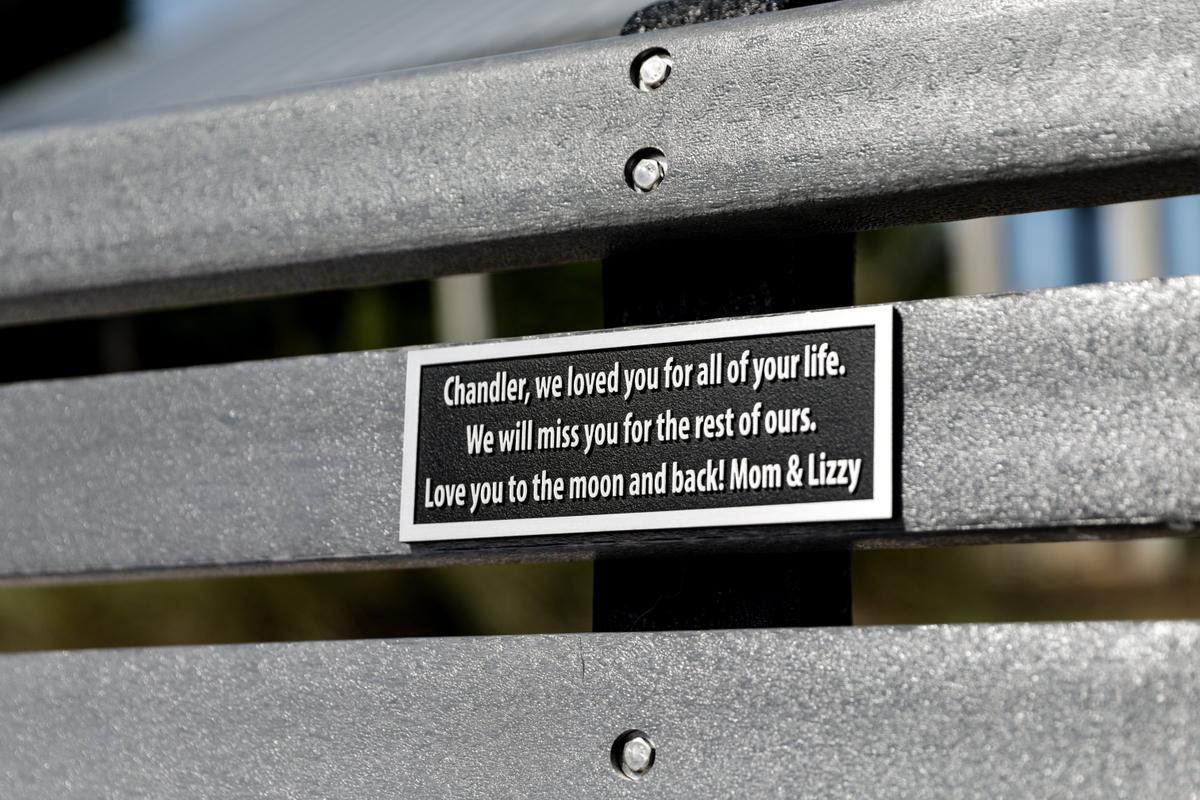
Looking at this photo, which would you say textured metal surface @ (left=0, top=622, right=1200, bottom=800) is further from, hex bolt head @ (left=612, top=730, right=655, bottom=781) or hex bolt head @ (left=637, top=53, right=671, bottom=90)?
hex bolt head @ (left=637, top=53, right=671, bottom=90)

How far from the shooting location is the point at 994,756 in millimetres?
1332

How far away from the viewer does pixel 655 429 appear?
1527 mm

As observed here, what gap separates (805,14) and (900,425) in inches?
17.8

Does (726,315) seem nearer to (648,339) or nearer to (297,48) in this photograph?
(648,339)

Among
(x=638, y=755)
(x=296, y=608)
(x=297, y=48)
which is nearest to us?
(x=638, y=755)

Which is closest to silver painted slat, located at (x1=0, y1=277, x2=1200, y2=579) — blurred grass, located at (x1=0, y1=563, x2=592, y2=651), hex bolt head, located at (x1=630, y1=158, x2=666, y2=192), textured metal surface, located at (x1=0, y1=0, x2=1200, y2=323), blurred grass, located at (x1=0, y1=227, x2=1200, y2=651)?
textured metal surface, located at (x1=0, y1=0, x2=1200, y2=323)

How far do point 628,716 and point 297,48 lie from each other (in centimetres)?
999

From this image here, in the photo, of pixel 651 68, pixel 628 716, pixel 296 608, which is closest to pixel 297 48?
pixel 296 608

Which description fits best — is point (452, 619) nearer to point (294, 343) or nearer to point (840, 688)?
point (294, 343)

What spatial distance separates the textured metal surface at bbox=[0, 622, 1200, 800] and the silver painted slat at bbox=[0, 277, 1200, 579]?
101mm

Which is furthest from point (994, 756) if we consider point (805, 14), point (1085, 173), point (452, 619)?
point (452, 619)

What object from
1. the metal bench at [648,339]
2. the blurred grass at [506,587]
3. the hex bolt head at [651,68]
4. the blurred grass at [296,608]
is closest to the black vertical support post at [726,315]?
the metal bench at [648,339]

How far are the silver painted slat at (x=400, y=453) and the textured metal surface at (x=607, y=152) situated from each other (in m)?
0.15

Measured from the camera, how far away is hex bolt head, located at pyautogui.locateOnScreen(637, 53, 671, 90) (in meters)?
1.63
